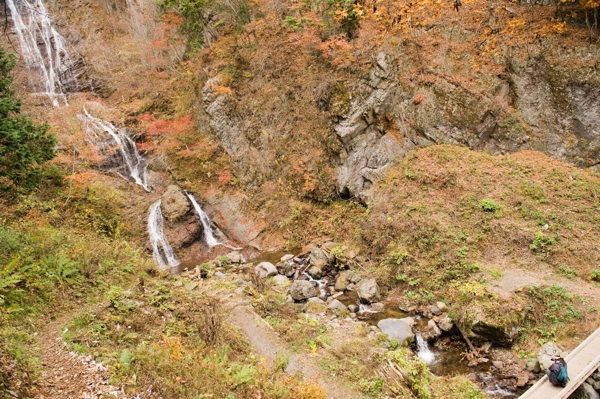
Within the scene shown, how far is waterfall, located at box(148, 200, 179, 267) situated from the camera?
60.3 feet

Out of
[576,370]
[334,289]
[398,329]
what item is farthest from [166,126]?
[576,370]

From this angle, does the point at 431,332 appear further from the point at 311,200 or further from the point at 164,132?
the point at 164,132

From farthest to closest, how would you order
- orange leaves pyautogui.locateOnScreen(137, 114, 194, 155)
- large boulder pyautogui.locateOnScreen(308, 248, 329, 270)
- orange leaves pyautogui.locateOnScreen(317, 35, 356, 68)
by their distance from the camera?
1. orange leaves pyautogui.locateOnScreen(137, 114, 194, 155)
2. orange leaves pyautogui.locateOnScreen(317, 35, 356, 68)
3. large boulder pyautogui.locateOnScreen(308, 248, 329, 270)

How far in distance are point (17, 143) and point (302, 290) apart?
35.3 feet

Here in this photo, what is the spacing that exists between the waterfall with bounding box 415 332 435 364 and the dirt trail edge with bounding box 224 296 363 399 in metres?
3.50

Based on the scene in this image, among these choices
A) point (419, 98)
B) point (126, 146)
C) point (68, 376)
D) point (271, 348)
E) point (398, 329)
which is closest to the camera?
point (68, 376)

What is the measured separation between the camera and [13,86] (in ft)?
78.0

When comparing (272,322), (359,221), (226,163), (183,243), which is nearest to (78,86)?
(226,163)

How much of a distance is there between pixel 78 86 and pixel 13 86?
4.37 m

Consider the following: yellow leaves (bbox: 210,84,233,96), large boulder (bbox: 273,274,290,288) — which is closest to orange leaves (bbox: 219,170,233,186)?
yellow leaves (bbox: 210,84,233,96)

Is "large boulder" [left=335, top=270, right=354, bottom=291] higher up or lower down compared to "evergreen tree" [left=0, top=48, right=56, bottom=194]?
lower down

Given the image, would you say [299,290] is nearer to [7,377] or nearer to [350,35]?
[7,377]

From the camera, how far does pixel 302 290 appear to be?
45.1 ft

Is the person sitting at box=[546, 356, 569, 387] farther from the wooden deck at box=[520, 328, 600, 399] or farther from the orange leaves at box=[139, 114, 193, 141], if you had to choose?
the orange leaves at box=[139, 114, 193, 141]
